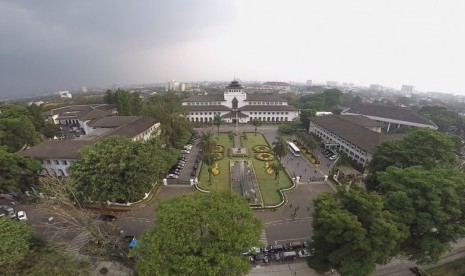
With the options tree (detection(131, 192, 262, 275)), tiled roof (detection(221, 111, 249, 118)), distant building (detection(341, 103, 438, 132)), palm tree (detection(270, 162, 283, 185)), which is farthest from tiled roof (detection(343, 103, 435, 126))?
tree (detection(131, 192, 262, 275))

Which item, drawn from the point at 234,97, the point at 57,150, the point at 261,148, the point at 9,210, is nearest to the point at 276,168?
the point at 261,148

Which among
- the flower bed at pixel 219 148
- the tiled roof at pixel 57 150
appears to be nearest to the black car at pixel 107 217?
the tiled roof at pixel 57 150

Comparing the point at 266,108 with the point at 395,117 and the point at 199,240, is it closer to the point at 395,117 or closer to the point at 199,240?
the point at 395,117

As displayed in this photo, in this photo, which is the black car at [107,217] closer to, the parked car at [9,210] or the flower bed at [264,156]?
the parked car at [9,210]

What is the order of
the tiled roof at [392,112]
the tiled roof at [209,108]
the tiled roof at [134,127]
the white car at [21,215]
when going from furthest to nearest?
1. the tiled roof at [209,108]
2. the tiled roof at [392,112]
3. the tiled roof at [134,127]
4. the white car at [21,215]

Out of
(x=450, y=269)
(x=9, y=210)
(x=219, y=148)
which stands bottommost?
(x=450, y=269)

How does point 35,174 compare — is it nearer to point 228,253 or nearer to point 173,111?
point 173,111
